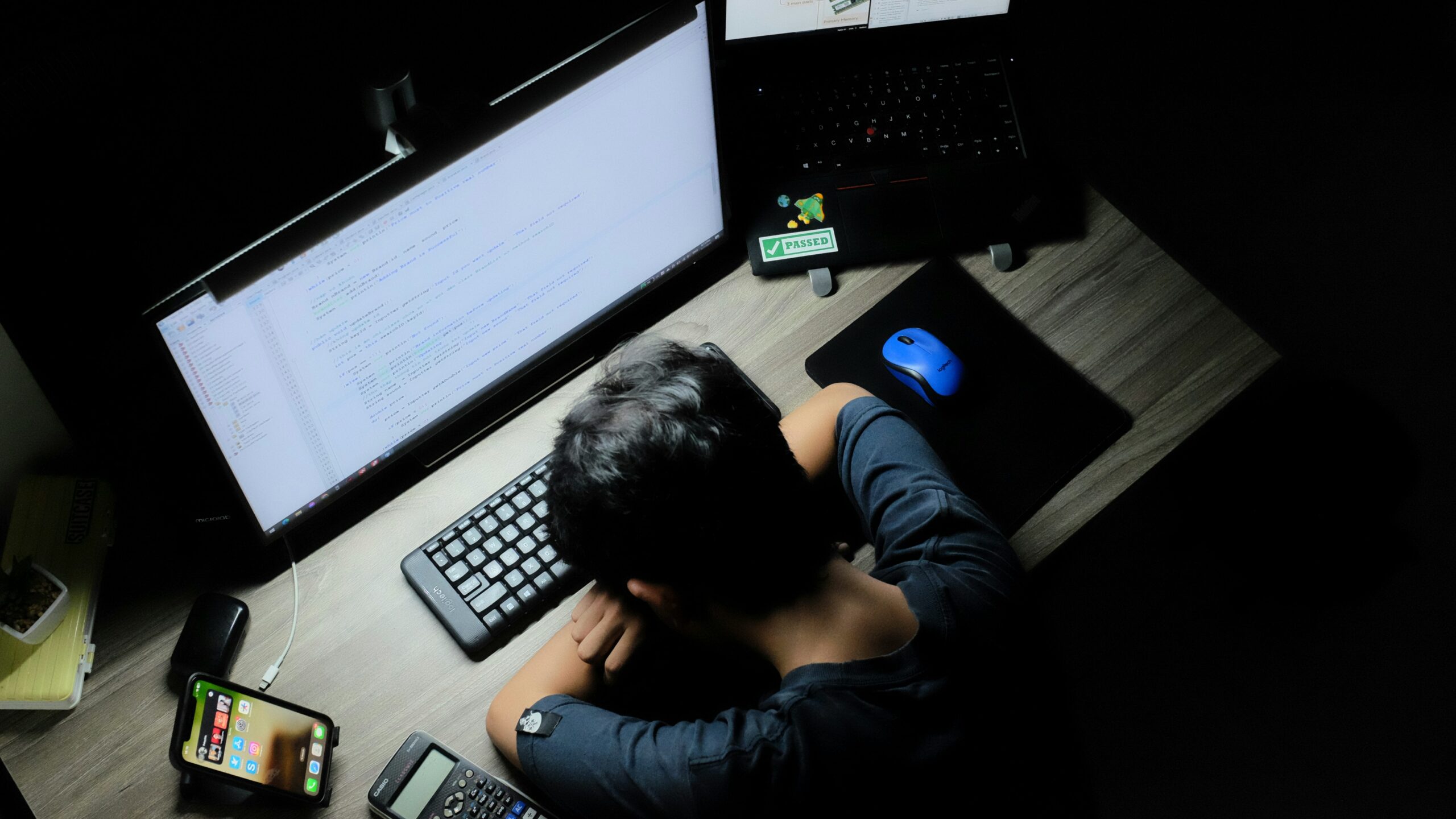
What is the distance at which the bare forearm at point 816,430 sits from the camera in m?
1.14

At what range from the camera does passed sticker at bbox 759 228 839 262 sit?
4.15ft

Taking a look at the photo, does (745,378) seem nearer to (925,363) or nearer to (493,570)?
(925,363)

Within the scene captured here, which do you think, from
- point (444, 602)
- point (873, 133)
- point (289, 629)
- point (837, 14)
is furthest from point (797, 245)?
point (289, 629)

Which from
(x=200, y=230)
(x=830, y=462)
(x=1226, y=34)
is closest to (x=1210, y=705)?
(x=830, y=462)

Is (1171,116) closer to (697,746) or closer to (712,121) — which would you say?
(712,121)

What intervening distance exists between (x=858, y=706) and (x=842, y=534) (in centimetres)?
26

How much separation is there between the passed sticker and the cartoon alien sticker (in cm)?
1

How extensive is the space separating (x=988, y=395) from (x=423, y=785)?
2.44 ft

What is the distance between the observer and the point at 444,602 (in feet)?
3.52

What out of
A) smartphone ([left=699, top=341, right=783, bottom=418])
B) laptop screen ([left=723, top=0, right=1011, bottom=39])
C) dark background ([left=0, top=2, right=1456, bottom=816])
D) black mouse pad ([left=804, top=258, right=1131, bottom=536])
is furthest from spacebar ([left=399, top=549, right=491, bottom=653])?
laptop screen ([left=723, top=0, right=1011, bottom=39])

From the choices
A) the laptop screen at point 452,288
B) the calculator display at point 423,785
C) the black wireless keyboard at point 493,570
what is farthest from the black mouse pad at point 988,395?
the calculator display at point 423,785

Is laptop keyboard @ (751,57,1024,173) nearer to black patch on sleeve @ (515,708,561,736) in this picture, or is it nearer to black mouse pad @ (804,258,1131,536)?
black mouse pad @ (804,258,1131,536)

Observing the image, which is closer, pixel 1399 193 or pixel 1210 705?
pixel 1210 705

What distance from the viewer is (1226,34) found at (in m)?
2.25
